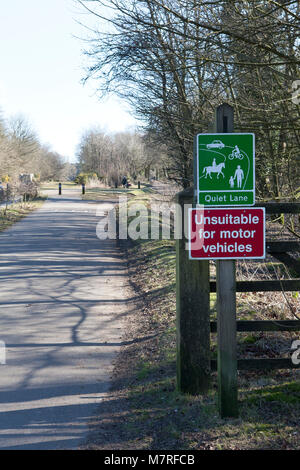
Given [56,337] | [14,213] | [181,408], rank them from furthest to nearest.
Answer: [14,213] → [56,337] → [181,408]

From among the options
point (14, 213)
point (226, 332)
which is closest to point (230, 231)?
point (226, 332)

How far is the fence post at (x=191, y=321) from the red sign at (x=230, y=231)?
487 millimetres

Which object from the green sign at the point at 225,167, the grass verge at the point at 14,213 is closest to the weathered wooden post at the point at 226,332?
the green sign at the point at 225,167

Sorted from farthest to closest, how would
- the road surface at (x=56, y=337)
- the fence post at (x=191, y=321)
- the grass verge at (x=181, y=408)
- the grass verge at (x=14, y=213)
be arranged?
the grass verge at (x=14, y=213) → the fence post at (x=191, y=321) → the road surface at (x=56, y=337) → the grass verge at (x=181, y=408)

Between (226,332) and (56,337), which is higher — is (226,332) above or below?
above

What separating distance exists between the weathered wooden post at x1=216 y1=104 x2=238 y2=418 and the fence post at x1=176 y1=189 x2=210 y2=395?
1.85 ft

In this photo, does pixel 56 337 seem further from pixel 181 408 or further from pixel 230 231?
pixel 230 231

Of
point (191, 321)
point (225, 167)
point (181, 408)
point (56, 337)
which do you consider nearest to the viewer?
point (225, 167)

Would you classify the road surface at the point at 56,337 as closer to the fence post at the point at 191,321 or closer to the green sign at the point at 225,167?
the fence post at the point at 191,321

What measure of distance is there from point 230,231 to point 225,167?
21.9 inches

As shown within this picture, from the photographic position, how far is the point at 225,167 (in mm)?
4559

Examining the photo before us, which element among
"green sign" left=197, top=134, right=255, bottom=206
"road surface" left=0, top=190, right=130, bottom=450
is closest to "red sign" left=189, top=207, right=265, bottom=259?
"green sign" left=197, top=134, right=255, bottom=206

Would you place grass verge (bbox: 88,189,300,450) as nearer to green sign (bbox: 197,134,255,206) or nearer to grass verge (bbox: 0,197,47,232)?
green sign (bbox: 197,134,255,206)

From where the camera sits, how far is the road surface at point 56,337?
492 centimetres
